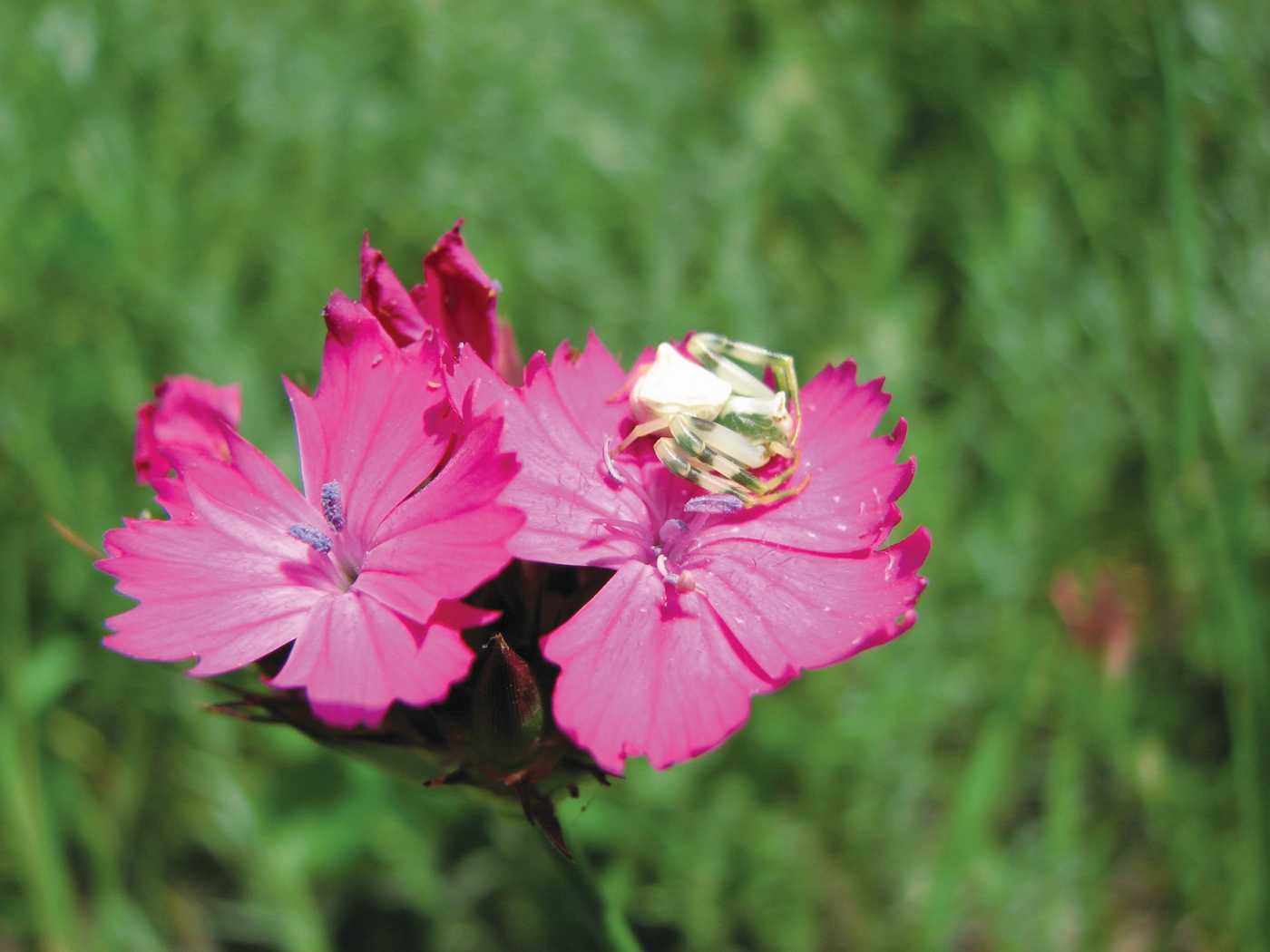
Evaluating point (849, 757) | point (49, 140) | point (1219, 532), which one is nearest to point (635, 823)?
point (849, 757)

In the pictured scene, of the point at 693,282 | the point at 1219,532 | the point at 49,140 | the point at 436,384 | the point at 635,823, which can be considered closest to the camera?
the point at 436,384

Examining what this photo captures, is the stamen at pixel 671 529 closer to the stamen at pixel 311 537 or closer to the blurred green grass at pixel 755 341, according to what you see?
the stamen at pixel 311 537

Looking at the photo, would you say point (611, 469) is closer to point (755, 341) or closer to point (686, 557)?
point (686, 557)

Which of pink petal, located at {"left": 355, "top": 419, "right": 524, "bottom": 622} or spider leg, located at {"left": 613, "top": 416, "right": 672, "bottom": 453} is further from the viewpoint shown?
spider leg, located at {"left": 613, "top": 416, "right": 672, "bottom": 453}

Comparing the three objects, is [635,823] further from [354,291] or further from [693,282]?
[354,291]

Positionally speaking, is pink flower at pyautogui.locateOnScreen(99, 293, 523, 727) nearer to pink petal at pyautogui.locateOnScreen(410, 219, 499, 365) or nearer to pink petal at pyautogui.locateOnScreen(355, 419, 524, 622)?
pink petal at pyautogui.locateOnScreen(355, 419, 524, 622)

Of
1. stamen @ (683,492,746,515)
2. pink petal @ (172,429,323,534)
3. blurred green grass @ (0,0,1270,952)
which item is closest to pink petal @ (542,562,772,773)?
stamen @ (683,492,746,515)

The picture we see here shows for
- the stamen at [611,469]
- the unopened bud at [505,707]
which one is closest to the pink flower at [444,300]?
the stamen at [611,469]

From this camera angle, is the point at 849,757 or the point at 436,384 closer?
the point at 436,384
